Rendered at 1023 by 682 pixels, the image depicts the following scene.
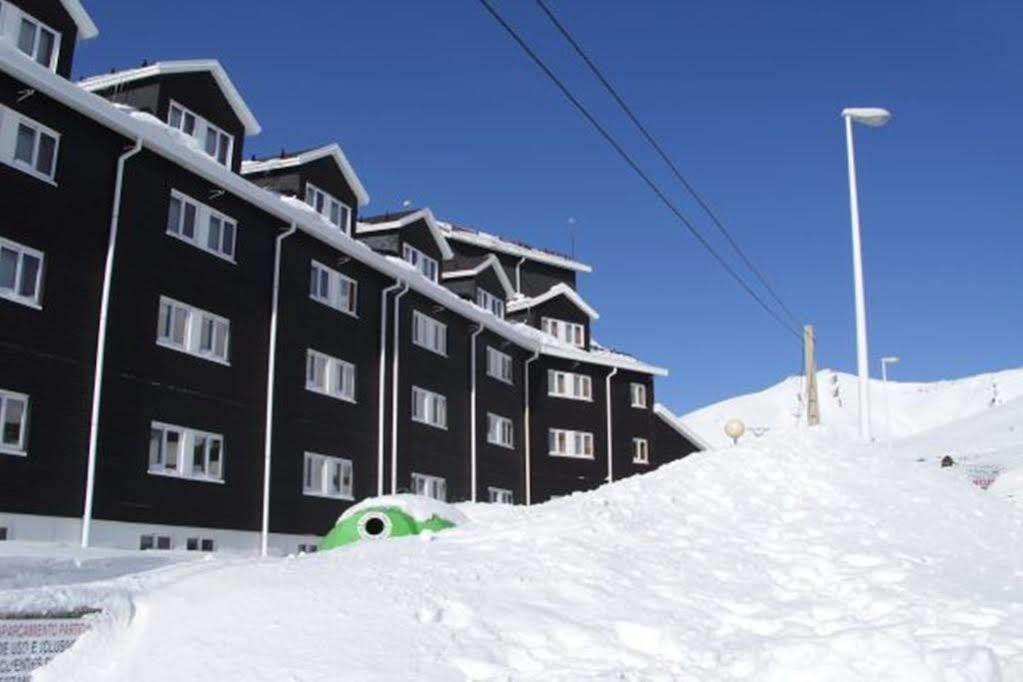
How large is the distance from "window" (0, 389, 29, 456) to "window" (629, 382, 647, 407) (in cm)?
2851

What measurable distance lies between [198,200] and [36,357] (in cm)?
597

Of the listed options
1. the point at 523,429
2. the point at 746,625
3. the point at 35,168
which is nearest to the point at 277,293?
the point at 35,168

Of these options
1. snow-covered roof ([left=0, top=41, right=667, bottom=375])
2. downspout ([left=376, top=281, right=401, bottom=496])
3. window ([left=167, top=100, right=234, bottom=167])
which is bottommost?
downspout ([left=376, top=281, right=401, bottom=496])

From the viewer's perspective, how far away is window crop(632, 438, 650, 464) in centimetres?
4347

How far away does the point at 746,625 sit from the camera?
9.36m

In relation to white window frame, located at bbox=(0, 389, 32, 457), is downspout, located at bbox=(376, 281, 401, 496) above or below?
above

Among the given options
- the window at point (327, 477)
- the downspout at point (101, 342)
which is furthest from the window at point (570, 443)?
the downspout at point (101, 342)

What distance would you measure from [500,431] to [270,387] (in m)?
13.8

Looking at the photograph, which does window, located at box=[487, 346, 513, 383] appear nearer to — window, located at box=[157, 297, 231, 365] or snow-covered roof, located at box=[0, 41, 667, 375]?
snow-covered roof, located at box=[0, 41, 667, 375]

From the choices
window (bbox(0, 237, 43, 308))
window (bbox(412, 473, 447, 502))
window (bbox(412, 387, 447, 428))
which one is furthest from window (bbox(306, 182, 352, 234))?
→ window (bbox(0, 237, 43, 308))

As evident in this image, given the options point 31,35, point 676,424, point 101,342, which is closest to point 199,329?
point 101,342

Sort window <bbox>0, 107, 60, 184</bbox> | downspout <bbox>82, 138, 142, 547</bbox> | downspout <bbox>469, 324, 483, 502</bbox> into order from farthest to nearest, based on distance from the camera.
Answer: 1. downspout <bbox>469, 324, 483, 502</bbox>
2. downspout <bbox>82, 138, 142, 547</bbox>
3. window <bbox>0, 107, 60, 184</bbox>

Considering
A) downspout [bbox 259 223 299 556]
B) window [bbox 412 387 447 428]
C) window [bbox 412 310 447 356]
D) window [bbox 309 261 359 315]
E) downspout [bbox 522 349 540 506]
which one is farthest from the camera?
downspout [bbox 522 349 540 506]

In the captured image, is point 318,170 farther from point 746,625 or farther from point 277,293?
point 746,625
